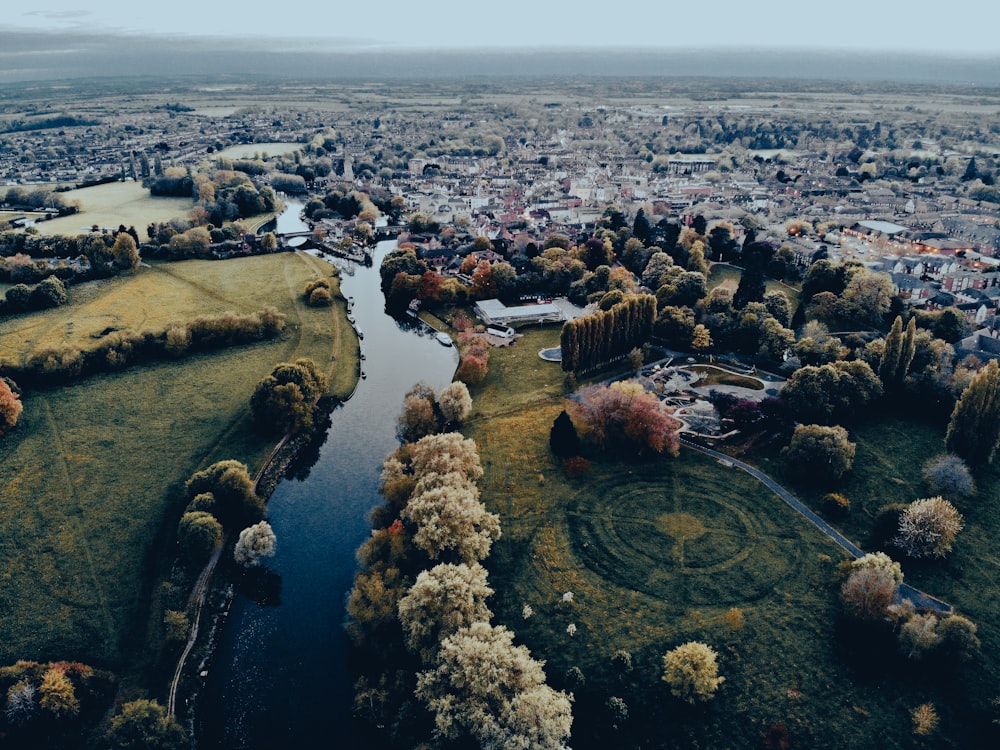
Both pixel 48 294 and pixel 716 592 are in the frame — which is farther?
pixel 48 294

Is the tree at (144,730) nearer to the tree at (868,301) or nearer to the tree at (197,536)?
the tree at (197,536)

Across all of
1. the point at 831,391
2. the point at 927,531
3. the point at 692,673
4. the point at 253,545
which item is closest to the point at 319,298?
the point at 253,545

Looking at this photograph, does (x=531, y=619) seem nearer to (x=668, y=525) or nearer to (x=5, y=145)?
(x=668, y=525)

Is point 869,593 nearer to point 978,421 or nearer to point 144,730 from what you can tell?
point 978,421

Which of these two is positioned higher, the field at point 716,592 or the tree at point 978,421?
the tree at point 978,421

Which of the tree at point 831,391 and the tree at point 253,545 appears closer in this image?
the tree at point 253,545

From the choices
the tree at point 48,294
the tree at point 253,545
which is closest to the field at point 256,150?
the tree at point 48,294
